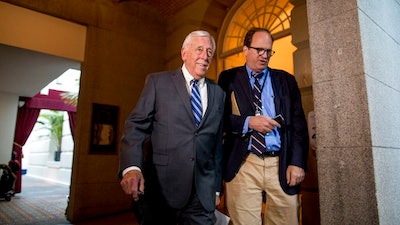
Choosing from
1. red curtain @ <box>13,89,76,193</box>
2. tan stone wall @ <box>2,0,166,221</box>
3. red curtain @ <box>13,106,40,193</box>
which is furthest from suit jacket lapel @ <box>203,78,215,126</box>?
red curtain @ <box>13,106,40,193</box>

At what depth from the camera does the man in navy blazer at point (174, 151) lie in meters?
1.63

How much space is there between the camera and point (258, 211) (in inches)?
74.1

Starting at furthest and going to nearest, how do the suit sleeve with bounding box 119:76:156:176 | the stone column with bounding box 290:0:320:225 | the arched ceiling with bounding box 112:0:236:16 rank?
the arched ceiling with bounding box 112:0:236:16
the stone column with bounding box 290:0:320:225
the suit sleeve with bounding box 119:76:156:176

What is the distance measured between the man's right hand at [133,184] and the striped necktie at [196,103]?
1.65ft

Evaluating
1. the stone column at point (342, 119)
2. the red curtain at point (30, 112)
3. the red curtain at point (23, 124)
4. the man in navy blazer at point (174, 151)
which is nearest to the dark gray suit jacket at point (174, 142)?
the man in navy blazer at point (174, 151)

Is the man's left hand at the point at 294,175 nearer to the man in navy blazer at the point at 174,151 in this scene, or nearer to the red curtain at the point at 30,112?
the man in navy blazer at the point at 174,151

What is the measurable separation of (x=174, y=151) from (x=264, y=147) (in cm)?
63

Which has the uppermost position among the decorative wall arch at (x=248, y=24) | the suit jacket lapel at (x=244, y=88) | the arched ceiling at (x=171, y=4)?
the arched ceiling at (x=171, y=4)

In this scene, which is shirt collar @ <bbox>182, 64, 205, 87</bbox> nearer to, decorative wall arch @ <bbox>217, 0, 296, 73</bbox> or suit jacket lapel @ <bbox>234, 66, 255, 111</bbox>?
suit jacket lapel @ <bbox>234, 66, 255, 111</bbox>

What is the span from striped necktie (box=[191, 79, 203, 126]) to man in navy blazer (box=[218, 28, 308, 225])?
0.30 meters

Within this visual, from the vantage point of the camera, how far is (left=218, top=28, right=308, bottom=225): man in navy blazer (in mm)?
1854

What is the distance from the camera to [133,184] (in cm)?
143

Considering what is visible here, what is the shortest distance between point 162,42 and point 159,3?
33.8 inches

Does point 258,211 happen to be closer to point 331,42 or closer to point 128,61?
point 331,42
